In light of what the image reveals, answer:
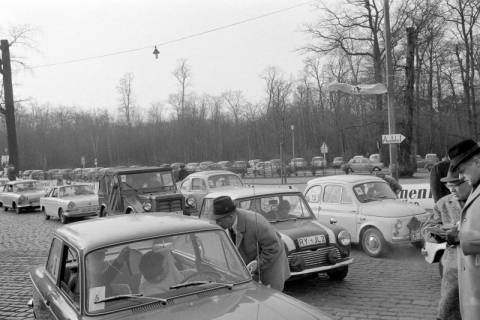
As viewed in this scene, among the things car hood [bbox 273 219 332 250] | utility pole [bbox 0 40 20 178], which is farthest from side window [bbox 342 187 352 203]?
utility pole [bbox 0 40 20 178]

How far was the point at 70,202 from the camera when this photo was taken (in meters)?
17.9

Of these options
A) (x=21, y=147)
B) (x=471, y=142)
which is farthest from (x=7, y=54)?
(x=21, y=147)

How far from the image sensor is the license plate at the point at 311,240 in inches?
288

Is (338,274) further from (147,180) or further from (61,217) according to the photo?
(61,217)

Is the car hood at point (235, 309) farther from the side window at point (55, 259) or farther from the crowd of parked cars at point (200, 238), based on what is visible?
the side window at point (55, 259)

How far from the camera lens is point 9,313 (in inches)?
282

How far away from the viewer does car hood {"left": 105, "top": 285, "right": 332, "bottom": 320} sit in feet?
10.9

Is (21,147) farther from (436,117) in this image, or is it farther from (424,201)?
(424,201)

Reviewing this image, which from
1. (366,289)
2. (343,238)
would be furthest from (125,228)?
(366,289)

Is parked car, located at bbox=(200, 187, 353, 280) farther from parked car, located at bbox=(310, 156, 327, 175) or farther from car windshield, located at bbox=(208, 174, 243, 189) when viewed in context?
parked car, located at bbox=(310, 156, 327, 175)

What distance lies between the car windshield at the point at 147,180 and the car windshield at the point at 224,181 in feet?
5.43

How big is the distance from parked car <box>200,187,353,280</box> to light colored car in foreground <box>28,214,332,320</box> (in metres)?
3.19

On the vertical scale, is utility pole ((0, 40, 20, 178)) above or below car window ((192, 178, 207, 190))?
above

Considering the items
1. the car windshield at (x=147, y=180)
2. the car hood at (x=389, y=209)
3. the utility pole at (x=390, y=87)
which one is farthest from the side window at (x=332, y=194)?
the car windshield at (x=147, y=180)
